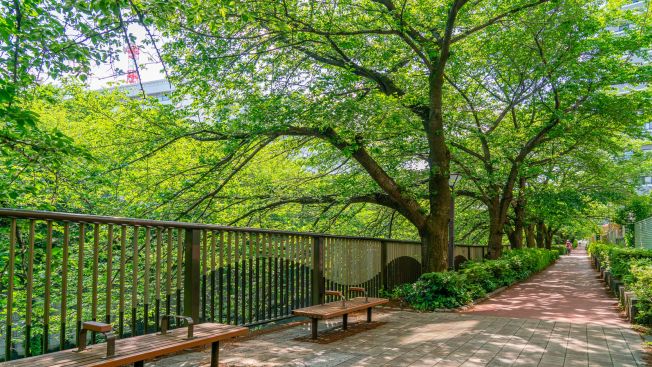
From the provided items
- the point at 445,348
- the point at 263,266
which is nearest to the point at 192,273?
the point at 263,266

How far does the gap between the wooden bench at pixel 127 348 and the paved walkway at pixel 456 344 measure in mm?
565

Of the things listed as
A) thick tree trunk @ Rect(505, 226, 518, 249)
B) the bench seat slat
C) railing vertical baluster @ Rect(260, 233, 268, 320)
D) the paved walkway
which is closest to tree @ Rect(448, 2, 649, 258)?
the paved walkway

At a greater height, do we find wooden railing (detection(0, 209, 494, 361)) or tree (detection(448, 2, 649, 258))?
tree (detection(448, 2, 649, 258))

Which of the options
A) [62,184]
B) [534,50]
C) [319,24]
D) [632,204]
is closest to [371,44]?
[319,24]

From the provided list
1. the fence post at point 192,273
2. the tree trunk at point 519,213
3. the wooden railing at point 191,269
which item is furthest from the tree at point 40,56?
the tree trunk at point 519,213

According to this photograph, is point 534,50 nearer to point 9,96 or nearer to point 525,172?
point 525,172

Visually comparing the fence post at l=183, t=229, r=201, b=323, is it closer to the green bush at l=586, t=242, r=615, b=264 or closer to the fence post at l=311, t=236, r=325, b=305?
the fence post at l=311, t=236, r=325, b=305

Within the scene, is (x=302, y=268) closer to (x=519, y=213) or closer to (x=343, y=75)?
(x=343, y=75)

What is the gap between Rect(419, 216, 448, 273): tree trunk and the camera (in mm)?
11523

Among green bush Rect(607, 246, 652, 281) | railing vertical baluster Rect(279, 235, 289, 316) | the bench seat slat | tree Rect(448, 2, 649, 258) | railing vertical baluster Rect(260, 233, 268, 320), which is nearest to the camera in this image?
the bench seat slat

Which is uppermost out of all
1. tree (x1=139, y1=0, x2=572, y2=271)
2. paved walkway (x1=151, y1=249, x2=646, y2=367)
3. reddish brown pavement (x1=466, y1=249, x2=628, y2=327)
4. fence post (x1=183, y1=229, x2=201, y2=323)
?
tree (x1=139, y1=0, x2=572, y2=271)

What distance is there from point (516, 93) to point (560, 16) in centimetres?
302

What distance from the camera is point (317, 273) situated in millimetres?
7559

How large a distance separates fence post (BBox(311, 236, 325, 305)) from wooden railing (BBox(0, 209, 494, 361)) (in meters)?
0.02
